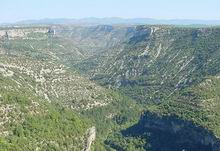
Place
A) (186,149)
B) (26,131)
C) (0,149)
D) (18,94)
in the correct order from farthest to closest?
(186,149) < (18,94) < (26,131) < (0,149)

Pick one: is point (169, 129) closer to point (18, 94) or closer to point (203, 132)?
point (203, 132)

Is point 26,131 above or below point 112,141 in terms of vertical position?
above

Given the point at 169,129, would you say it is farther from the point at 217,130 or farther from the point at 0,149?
the point at 0,149

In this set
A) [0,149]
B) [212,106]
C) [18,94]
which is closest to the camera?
[0,149]

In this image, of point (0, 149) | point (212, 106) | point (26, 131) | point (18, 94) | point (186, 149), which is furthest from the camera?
point (212, 106)

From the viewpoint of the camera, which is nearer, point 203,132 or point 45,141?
point 45,141

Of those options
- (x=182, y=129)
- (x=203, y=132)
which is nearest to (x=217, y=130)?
(x=203, y=132)

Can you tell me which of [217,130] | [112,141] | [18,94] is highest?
[18,94]

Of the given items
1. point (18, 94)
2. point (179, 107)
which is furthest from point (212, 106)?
point (18, 94)

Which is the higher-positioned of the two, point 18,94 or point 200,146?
point 18,94
